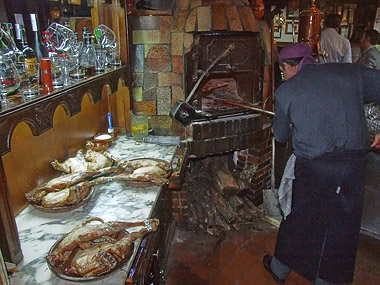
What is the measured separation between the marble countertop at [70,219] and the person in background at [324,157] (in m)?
1.00

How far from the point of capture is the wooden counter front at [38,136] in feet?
3.81

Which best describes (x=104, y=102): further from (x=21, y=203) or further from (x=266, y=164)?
(x=266, y=164)

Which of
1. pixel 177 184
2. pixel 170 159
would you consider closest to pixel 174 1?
pixel 170 159

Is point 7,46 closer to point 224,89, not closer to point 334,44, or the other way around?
point 224,89

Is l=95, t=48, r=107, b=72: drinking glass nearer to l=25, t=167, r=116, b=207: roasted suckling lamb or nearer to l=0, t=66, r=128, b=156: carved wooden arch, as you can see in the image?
l=0, t=66, r=128, b=156: carved wooden arch

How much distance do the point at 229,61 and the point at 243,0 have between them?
571 millimetres

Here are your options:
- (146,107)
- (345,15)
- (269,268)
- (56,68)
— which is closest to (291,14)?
(345,15)

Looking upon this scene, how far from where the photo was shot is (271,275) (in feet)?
8.23

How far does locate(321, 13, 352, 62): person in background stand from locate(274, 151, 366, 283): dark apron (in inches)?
101

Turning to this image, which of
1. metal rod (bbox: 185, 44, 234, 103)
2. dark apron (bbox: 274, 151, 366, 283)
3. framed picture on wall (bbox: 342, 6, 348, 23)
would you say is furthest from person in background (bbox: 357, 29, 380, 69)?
framed picture on wall (bbox: 342, 6, 348, 23)

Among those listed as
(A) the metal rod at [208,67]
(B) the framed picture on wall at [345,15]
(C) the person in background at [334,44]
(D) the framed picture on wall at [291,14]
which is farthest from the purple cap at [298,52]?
(B) the framed picture on wall at [345,15]

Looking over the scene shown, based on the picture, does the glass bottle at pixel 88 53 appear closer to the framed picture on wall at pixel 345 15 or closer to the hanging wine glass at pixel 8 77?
the hanging wine glass at pixel 8 77

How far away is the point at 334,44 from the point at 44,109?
3.87m

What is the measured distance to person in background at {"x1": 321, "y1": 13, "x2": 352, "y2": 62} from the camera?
4.11 meters
